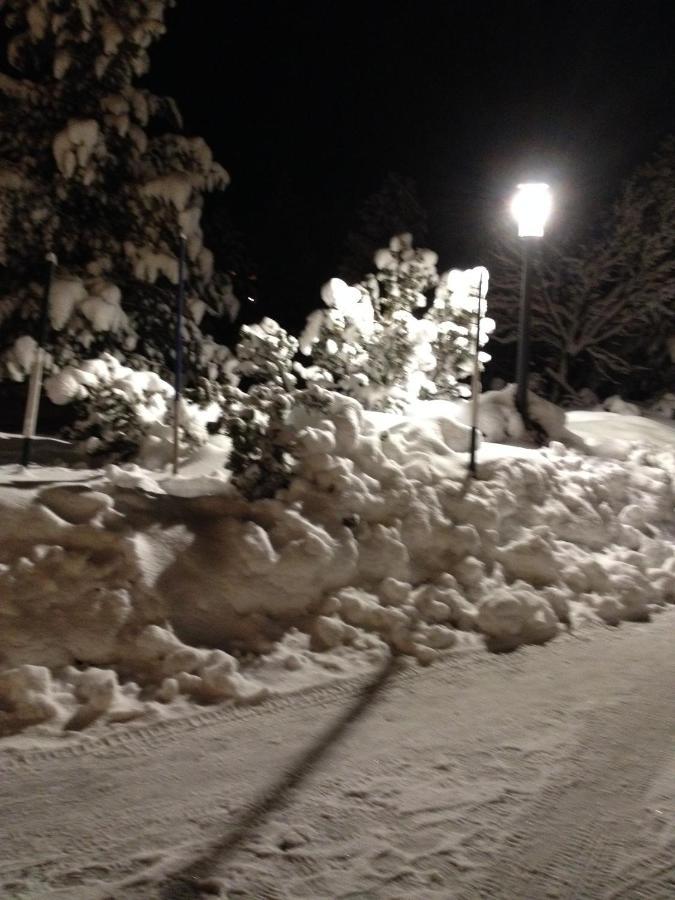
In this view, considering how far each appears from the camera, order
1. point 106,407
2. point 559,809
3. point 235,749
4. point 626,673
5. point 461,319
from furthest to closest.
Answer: point 461,319 → point 106,407 → point 626,673 → point 235,749 → point 559,809

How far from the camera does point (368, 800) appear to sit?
159 inches

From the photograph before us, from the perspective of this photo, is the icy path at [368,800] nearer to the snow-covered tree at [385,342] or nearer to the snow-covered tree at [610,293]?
the snow-covered tree at [385,342]

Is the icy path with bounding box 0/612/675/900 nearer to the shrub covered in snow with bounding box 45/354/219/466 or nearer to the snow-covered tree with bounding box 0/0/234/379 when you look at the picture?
the shrub covered in snow with bounding box 45/354/219/466

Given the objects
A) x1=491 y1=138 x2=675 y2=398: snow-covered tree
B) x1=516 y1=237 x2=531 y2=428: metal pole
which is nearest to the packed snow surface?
x1=516 y1=237 x2=531 y2=428: metal pole

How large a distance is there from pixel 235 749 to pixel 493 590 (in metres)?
2.83

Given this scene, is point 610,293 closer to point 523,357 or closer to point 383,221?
point 383,221

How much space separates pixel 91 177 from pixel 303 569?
23.3 ft

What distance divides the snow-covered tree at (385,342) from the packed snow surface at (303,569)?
1.96m

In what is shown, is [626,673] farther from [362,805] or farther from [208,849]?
[208,849]

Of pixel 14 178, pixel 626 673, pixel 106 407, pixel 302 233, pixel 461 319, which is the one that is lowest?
pixel 626 673

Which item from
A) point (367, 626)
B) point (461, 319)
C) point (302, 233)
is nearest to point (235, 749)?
point (367, 626)

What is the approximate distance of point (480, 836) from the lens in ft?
12.3

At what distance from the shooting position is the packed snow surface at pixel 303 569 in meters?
5.11

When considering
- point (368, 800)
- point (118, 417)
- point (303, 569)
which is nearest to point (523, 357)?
point (118, 417)
